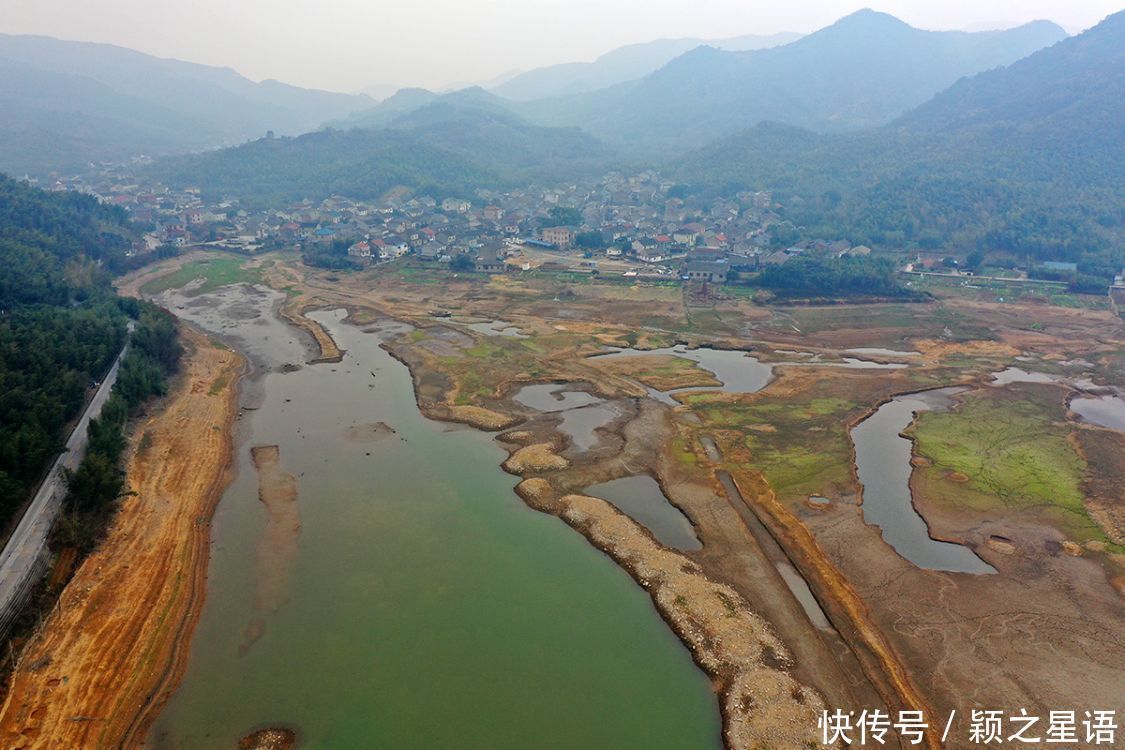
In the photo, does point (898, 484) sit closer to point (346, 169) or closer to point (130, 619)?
point (130, 619)

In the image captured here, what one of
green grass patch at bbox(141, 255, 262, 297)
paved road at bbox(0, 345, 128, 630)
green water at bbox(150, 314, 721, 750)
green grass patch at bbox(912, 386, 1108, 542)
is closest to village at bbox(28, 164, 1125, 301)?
green grass patch at bbox(141, 255, 262, 297)

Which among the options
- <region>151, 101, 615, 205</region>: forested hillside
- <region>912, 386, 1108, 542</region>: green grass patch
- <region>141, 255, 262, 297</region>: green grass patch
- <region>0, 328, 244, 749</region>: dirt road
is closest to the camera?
<region>0, 328, 244, 749</region>: dirt road

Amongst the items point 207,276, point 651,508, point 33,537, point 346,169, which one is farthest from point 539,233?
point 33,537

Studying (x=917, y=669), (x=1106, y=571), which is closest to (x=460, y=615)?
(x=917, y=669)

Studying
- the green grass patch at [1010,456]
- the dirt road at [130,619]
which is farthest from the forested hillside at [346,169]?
the green grass patch at [1010,456]

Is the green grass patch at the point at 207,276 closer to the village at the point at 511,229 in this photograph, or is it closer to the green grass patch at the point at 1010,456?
the village at the point at 511,229

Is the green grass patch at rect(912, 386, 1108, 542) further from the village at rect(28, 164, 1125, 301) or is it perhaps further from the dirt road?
the village at rect(28, 164, 1125, 301)
